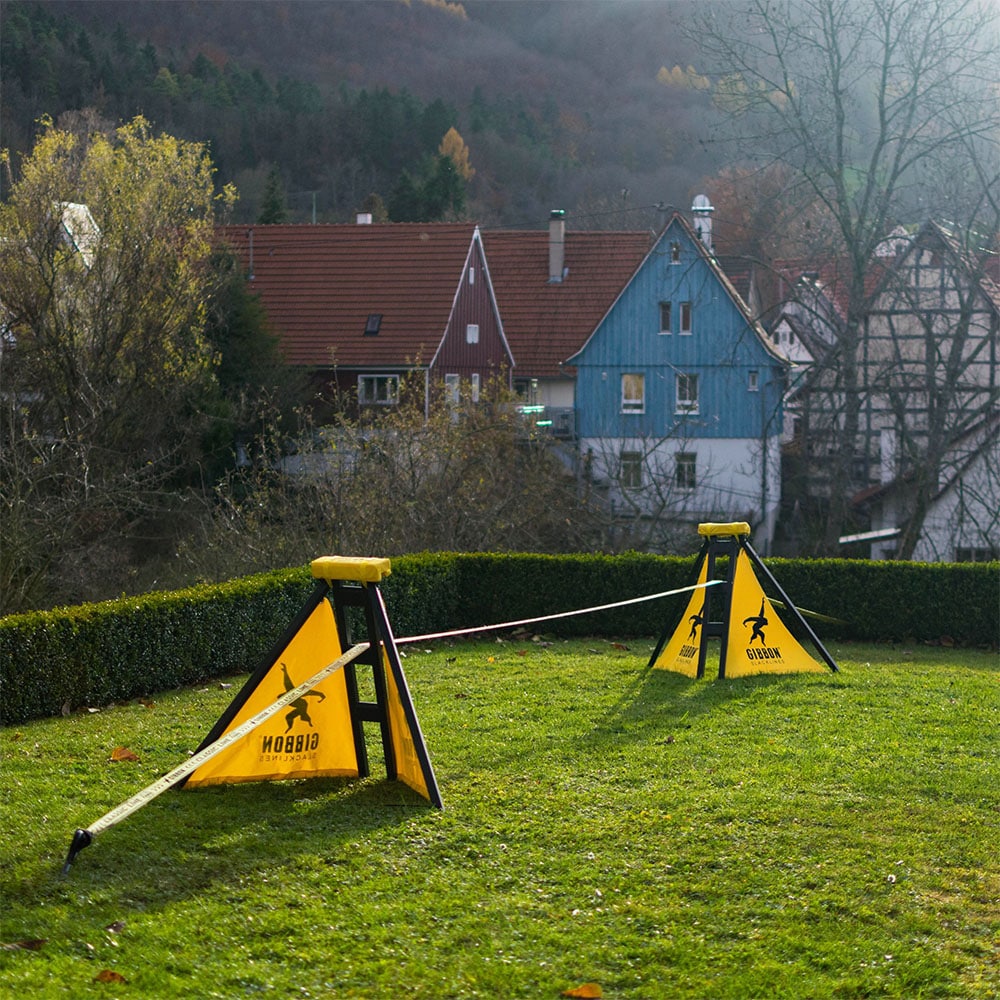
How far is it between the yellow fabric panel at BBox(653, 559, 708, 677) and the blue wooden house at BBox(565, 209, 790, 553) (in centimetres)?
2194

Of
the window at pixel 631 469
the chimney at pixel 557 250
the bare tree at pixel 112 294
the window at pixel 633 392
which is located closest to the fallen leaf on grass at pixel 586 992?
the bare tree at pixel 112 294

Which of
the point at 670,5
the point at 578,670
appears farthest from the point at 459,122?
the point at 578,670

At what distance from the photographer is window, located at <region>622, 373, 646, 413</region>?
38.3 metres

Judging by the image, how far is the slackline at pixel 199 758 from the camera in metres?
5.41

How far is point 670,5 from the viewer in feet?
92.2

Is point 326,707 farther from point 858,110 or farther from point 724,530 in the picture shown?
point 858,110

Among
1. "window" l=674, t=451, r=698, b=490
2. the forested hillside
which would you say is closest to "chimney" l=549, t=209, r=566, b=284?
the forested hillside

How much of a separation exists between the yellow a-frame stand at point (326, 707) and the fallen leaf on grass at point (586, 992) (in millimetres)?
2426

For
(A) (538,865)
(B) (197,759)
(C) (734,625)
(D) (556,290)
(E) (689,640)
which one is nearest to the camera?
(A) (538,865)

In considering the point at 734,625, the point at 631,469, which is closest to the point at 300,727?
the point at 734,625

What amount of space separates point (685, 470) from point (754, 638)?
1913 cm

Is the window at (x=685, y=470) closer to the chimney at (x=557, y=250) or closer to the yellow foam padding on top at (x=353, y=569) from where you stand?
the chimney at (x=557, y=250)

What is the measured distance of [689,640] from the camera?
11.1 meters

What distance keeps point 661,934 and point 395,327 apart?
33.5m
